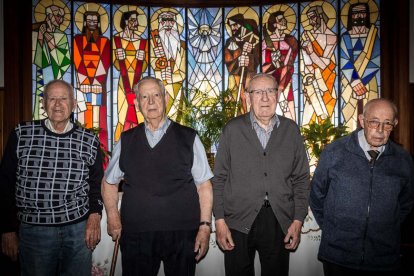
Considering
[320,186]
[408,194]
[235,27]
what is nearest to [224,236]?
[320,186]

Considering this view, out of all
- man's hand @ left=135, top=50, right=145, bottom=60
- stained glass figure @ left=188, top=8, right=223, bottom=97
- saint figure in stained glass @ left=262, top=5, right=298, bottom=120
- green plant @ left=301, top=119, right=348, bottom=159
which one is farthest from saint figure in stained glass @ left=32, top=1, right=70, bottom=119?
green plant @ left=301, top=119, right=348, bottom=159

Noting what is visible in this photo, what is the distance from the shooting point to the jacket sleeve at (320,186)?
5.89 ft

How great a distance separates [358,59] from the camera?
17.5 ft

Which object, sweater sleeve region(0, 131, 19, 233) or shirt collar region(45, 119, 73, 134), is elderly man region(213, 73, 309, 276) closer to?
shirt collar region(45, 119, 73, 134)

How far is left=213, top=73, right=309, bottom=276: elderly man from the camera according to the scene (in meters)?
1.84

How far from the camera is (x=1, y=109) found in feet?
13.0

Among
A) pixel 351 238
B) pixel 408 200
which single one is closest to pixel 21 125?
pixel 351 238

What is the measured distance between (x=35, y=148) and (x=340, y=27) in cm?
492

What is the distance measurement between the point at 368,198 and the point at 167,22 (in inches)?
181

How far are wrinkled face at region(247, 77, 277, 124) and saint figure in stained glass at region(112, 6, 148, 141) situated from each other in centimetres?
365

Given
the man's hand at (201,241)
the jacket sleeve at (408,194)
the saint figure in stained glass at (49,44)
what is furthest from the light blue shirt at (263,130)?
the saint figure in stained glass at (49,44)

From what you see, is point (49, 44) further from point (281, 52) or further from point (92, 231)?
point (92, 231)

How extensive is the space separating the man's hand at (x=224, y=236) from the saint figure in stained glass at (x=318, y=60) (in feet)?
12.5

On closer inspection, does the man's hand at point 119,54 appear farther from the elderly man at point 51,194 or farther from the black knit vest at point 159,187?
the black knit vest at point 159,187
